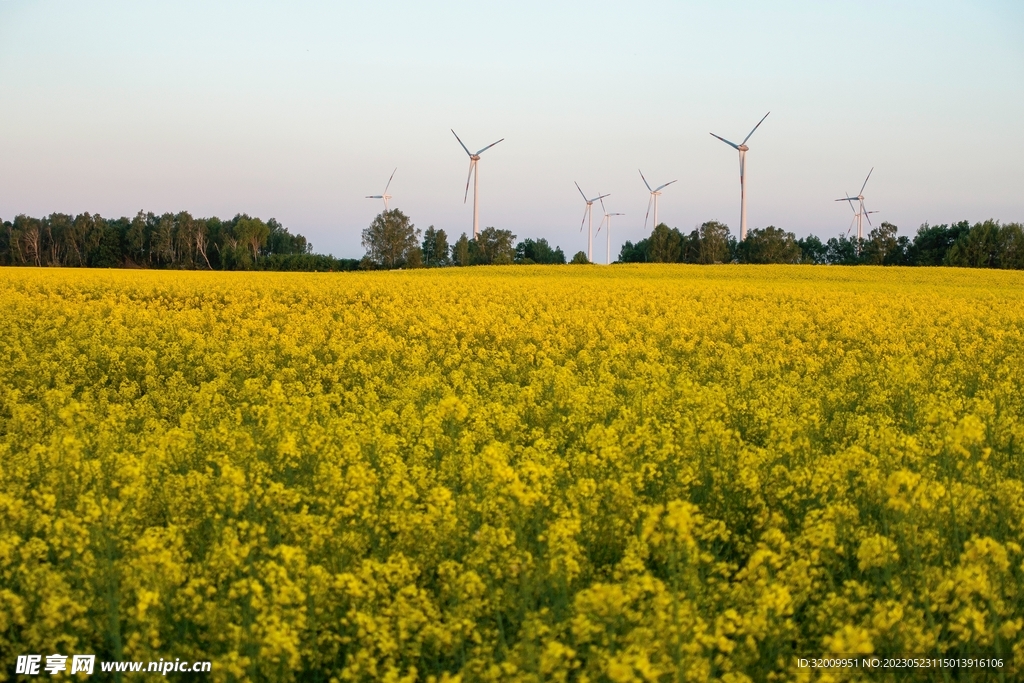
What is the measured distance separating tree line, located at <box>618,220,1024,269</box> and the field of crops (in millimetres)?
48095

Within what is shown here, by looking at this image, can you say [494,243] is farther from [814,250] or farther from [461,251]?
[814,250]

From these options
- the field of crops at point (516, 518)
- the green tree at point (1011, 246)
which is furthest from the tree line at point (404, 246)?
the field of crops at point (516, 518)

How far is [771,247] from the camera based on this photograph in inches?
3410

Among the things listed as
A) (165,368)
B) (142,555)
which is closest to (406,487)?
(142,555)

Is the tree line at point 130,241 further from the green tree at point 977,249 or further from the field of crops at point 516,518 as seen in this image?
the field of crops at point 516,518

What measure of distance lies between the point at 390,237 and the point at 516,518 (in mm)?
95888

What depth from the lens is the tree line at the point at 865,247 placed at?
74875 mm

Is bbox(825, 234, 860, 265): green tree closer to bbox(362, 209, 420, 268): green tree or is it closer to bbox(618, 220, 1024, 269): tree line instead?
bbox(618, 220, 1024, 269): tree line

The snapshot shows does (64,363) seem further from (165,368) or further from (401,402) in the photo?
(401,402)

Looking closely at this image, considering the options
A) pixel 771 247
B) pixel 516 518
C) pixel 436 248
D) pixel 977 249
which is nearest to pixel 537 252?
pixel 436 248

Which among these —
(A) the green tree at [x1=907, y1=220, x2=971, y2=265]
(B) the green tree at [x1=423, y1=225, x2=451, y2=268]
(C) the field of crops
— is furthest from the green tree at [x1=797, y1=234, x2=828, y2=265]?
(C) the field of crops

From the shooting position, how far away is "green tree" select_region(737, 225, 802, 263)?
3381 inches

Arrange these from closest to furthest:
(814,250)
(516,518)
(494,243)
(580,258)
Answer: (516,518)
(580,258)
(494,243)
(814,250)

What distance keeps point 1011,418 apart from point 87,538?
333 inches
